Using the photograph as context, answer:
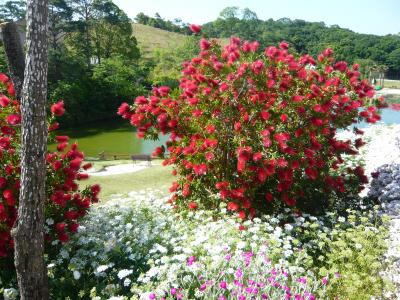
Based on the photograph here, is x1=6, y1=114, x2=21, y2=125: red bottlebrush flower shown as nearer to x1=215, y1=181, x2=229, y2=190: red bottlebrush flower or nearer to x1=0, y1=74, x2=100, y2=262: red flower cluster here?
x1=0, y1=74, x2=100, y2=262: red flower cluster

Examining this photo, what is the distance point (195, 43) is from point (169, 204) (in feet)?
218

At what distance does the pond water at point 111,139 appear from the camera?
30172 millimetres

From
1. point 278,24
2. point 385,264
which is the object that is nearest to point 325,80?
point 385,264

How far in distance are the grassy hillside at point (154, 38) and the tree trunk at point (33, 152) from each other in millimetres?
85557

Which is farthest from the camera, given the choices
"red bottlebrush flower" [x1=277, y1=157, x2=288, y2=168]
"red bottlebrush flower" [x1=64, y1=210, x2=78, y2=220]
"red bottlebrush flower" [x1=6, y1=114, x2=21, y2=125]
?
"red bottlebrush flower" [x1=277, y1=157, x2=288, y2=168]

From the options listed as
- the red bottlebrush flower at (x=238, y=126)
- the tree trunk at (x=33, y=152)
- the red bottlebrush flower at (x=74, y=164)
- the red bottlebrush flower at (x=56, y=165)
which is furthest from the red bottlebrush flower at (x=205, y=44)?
the tree trunk at (x=33, y=152)

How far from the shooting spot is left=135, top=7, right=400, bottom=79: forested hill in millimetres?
109250

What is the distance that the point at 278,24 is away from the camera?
145 m

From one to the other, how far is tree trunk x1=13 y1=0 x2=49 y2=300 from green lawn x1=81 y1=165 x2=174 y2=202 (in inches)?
236

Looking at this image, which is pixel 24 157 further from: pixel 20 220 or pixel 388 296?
pixel 388 296

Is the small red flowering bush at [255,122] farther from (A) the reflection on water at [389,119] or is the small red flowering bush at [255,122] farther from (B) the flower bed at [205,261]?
(A) the reflection on water at [389,119]

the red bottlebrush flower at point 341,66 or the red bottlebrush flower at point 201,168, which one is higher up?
the red bottlebrush flower at point 341,66

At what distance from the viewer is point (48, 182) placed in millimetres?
5508

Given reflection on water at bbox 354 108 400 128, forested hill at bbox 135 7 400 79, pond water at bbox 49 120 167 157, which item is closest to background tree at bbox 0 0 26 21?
pond water at bbox 49 120 167 157
